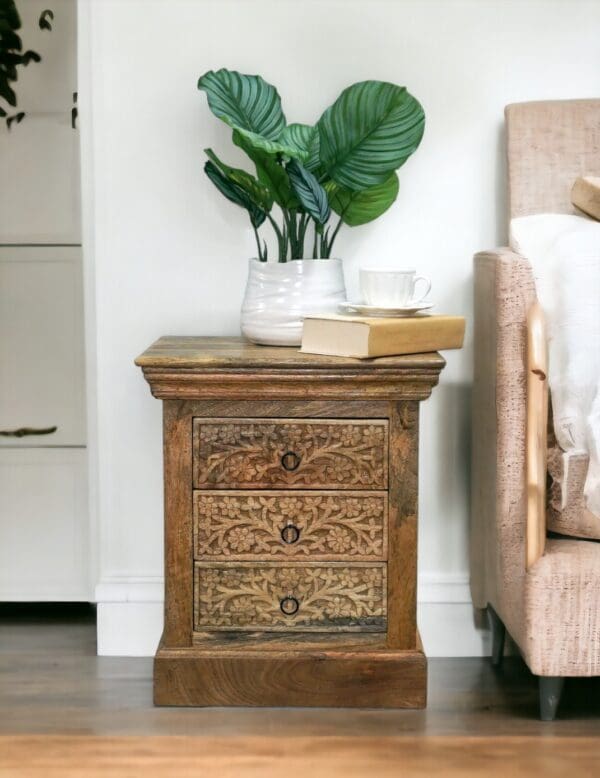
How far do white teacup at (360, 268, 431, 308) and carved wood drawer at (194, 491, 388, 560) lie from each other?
12.5 inches

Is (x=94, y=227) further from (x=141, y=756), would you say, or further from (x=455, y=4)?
(x=141, y=756)

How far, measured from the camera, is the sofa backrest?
1.82 metres

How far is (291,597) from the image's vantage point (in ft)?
5.34

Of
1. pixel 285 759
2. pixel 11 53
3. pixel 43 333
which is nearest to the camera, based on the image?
pixel 285 759

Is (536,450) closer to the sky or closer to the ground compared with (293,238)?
closer to the ground

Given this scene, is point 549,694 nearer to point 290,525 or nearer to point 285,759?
point 290,525

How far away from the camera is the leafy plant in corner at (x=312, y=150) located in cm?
165

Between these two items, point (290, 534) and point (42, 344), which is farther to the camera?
point (42, 344)

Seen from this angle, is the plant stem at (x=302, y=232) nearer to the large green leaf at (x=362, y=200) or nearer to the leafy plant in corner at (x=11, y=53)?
the large green leaf at (x=362, y=200)

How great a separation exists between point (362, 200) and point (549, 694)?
2.98 feet

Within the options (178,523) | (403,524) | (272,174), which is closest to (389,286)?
(272,174)

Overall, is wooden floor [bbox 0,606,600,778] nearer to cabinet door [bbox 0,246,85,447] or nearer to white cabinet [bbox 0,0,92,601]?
white cabinet [bbox 0,0,92,601]

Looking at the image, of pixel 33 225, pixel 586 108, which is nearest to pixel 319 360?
pixel 586 108

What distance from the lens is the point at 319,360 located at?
1.55m
